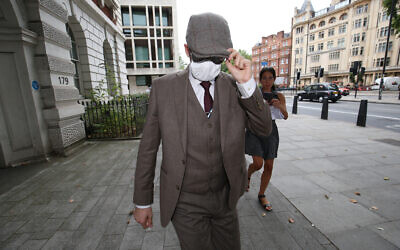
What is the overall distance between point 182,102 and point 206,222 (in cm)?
89

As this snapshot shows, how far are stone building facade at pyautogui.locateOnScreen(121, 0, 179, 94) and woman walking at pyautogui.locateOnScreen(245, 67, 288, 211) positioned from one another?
30834 mm

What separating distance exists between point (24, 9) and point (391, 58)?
5858 cm

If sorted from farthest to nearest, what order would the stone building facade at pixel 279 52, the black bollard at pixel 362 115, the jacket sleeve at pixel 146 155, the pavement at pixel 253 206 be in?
the stone building facade at pixel 279 52
the black bollard at pixel 362 115
the pavement at pixel 253 206
the jacket sleeve at pixel 146 155

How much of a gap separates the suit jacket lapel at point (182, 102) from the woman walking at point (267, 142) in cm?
185

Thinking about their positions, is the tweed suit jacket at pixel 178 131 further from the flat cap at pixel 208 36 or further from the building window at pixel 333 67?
the building window at pixel 333 67

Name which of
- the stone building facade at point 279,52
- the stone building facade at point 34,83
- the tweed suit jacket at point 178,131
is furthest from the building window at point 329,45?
the tweed suit jacket at point 178,131

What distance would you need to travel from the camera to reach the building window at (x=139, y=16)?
Result: 32156 millimetres

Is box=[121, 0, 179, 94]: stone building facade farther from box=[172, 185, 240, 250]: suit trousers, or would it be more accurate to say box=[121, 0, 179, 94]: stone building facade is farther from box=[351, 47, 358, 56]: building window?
box=[351, 47, 358, 56]: building window

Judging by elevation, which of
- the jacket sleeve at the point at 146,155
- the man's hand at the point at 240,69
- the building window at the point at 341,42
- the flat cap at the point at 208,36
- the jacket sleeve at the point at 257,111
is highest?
the building window at the point at 341,42

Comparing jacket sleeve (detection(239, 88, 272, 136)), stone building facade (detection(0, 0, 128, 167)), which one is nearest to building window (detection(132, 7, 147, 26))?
stone building facade (detection(0, 0, 128, 167))

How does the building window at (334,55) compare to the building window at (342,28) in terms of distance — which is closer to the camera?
the building window at (342,28)

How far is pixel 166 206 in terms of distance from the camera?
141 centimetres

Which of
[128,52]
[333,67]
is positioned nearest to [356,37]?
[333,67]

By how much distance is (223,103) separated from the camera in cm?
135
